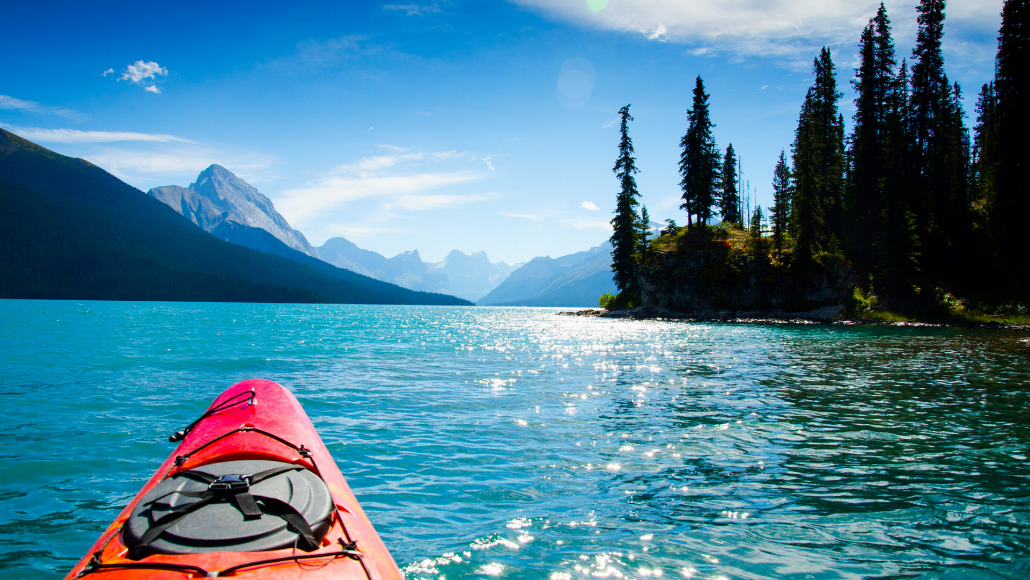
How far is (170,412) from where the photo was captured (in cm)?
1307

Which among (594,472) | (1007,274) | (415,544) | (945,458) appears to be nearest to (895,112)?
(1007,274)

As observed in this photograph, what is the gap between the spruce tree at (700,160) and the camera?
65250mm

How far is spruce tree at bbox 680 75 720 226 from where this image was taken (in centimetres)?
6525

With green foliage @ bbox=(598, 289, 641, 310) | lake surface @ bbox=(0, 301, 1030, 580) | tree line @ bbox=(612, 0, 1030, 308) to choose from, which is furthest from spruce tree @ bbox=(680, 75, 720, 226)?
lake surface @ bbox=(0, 301, 1030, 580)

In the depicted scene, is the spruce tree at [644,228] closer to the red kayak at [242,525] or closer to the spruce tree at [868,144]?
the spruce tree at [868,144]

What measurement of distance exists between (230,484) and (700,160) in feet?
229

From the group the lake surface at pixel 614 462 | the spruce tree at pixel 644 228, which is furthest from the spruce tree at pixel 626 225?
the lake surface at pixel 614 462

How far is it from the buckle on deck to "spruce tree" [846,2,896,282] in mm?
70013

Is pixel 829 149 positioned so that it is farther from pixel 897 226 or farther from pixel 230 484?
pixel 230 484

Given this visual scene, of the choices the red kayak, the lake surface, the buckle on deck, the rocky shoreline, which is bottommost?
the lake surface

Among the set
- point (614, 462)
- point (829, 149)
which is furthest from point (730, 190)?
point (614, 462)

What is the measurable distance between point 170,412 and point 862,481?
52.2 ft

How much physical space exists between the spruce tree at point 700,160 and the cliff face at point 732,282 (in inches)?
288

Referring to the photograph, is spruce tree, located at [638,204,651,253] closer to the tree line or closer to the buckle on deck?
the tree line
